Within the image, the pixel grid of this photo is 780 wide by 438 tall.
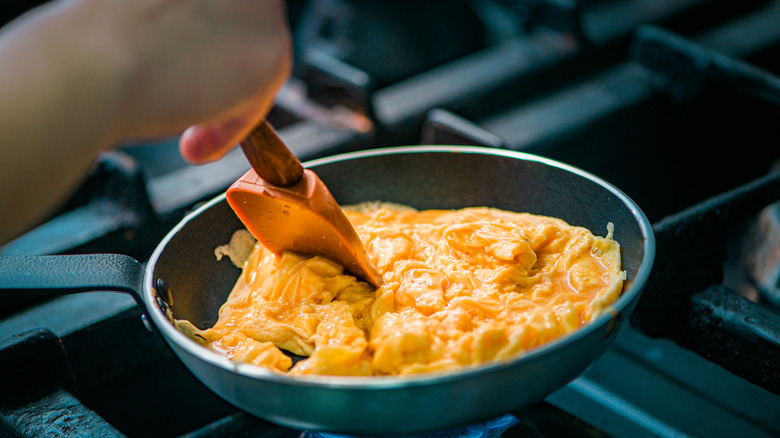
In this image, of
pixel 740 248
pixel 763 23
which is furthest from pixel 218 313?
pixel 763 23

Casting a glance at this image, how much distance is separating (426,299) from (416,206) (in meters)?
0.45

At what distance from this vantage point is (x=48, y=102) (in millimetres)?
683

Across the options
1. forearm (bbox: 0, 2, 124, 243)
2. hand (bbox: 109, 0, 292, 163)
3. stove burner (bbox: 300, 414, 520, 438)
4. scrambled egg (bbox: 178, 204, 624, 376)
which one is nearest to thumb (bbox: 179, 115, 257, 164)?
hand (bbox: 109, 0, 292, 163)

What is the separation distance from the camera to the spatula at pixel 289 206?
1.04 meters

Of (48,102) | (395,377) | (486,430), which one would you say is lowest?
(486,430)

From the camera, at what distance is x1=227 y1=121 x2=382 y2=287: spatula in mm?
1037

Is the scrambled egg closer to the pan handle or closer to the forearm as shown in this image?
the pan handle

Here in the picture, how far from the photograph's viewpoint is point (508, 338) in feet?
3.11

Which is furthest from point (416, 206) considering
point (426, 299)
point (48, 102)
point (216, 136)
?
point (48, 102)

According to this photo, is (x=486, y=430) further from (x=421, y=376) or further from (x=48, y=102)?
(x=48, y=102)

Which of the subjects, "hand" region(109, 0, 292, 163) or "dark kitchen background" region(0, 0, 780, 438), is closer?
"hand" region(109, 0, 292, 163)

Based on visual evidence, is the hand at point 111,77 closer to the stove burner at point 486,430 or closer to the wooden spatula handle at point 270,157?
the wooden spatula handle at point 270,157

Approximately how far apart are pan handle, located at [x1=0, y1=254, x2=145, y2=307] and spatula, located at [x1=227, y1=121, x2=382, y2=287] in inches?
8.5

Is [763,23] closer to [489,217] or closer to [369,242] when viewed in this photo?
[489,217]
